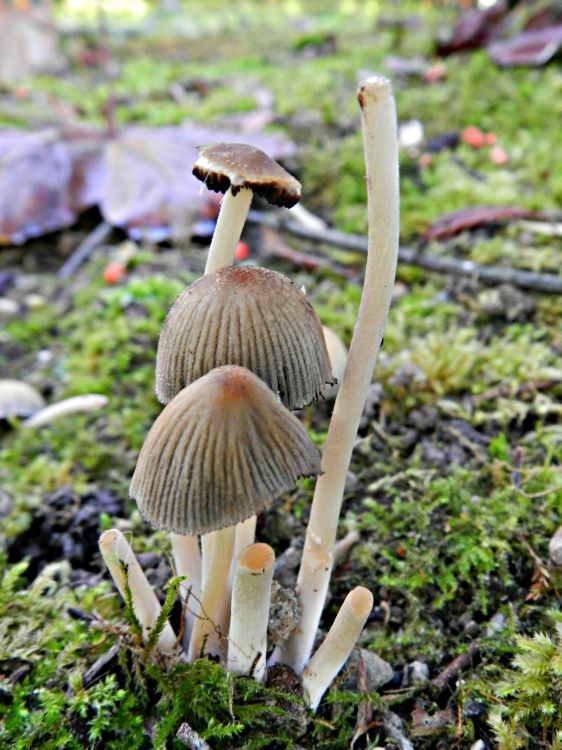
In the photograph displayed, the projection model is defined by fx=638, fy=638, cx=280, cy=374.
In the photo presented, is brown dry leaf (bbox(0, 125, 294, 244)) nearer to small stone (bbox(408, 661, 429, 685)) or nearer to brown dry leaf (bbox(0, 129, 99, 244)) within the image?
brown dry leaf (bbox(0, 129, 99, 244))

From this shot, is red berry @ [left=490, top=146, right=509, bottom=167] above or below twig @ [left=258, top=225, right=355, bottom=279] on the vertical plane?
above

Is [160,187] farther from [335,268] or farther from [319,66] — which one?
[319,66]

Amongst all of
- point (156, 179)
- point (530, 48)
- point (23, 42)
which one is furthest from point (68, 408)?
point (23, 42)

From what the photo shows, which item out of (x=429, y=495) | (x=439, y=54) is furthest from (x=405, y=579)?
(x=439, y=54)

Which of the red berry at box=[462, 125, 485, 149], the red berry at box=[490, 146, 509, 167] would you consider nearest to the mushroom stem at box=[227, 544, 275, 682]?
the red berry at box=[490, 146, 509, 167]

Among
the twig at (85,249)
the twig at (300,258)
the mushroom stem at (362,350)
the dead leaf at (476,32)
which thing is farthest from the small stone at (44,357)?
the dead leaf at (476,32)

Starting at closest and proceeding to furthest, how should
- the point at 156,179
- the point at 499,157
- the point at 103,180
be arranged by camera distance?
the point at 156,179, the point at 103,180, the point at 499,157

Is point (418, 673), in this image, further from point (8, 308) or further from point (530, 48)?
point (530, 48)
